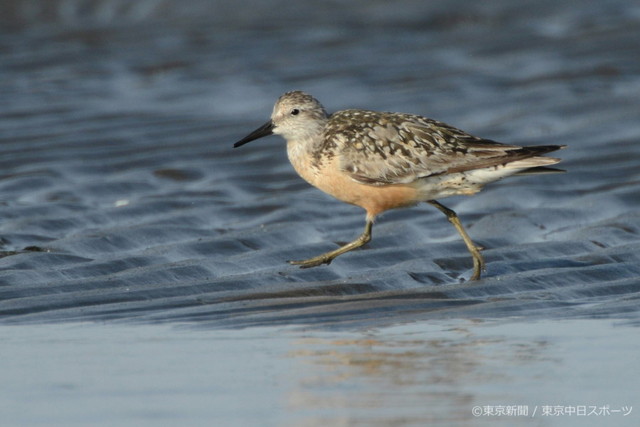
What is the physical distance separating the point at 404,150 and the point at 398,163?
118mm

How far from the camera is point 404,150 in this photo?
10.3 meters

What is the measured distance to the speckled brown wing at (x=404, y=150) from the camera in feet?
33.4

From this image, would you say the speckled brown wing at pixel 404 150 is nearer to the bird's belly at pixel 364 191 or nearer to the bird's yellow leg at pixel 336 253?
the bird's belly at pixel 364 191

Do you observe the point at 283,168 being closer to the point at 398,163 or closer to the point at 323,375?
the point at 398,163

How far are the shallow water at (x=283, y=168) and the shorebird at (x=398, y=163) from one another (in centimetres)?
49

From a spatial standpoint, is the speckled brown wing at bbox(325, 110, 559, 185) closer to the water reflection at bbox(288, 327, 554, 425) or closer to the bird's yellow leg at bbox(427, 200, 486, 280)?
the bird's yellow leg at bbox(427, 200, 486, 280)

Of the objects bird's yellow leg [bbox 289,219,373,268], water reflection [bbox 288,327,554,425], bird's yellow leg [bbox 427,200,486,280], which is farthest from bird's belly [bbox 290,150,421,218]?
water reflection [bbox 288,327,554,425]

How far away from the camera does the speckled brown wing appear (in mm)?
10172

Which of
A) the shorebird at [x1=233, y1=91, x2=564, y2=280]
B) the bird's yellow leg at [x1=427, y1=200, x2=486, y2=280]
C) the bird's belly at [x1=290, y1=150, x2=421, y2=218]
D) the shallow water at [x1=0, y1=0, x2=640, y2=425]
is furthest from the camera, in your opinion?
the bird's belly at [x1=290, y1=150, x2=421, y2=218]

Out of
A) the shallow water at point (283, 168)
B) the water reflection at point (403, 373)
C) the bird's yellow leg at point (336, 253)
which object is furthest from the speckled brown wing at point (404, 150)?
the water reflection at point (403, 373)

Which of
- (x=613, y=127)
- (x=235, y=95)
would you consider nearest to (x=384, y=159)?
(x=613, y=127)

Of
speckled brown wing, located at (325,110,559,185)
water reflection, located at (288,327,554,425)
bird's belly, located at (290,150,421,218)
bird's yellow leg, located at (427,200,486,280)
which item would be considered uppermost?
speckled brown wing, located at (325,110,559,185)

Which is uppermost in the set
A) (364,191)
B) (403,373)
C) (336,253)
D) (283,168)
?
(364,191)

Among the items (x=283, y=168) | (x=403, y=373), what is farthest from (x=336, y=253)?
(x=283, y=168)
